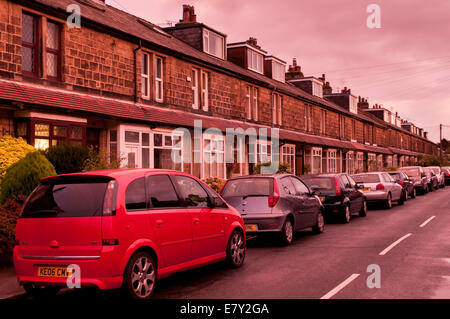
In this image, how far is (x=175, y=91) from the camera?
2236cm

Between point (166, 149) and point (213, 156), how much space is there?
417 cm

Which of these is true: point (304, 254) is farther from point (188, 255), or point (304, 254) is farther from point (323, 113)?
point (323, 113)

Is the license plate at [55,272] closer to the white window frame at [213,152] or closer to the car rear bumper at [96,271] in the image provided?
the car rear bumper at [96,271]

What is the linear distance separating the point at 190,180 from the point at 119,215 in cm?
219

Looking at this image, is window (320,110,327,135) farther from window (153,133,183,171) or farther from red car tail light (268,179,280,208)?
red car tail light (268,179,280,208)

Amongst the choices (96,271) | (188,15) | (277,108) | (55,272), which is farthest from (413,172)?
(55,272)

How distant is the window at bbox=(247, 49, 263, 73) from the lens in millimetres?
33531

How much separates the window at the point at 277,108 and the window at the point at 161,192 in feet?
88.2

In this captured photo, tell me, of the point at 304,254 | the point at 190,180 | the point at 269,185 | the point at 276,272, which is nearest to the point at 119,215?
the point at 190,180

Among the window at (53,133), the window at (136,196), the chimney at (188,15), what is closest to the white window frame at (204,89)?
the chimney at (188,15)

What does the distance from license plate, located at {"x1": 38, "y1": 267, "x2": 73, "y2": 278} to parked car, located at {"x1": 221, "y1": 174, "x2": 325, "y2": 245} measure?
556 centimetres

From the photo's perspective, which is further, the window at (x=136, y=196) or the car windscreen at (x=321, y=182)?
the car windscreen at (x=321, y=182)

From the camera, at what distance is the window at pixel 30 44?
15312mm
